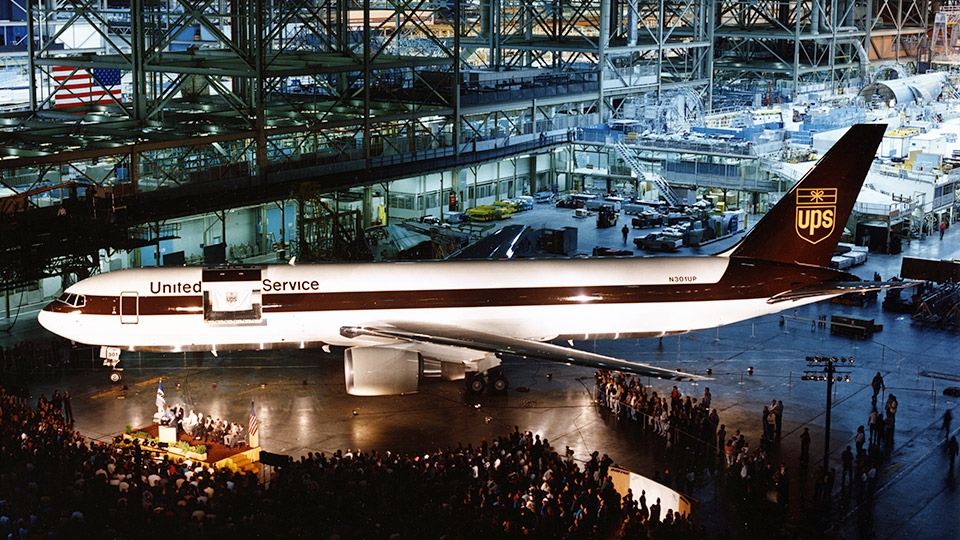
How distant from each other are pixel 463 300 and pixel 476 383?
12.0 ft

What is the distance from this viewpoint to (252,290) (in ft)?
141

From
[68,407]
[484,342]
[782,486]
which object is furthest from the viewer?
[484,342]

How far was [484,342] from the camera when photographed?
41188mm

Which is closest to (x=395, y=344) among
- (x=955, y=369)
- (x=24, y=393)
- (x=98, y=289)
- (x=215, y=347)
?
(x=215, y=347)

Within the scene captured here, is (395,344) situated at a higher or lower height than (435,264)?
lower

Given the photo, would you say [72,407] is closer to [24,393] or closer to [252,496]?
[24,393]

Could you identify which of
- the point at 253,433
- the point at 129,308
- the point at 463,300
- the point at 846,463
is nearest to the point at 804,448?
the point at 846,463

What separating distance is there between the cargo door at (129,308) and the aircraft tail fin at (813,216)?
84.8ft

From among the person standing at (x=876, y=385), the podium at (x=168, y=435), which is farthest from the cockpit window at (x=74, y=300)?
the person standing at (x=876, y=385)

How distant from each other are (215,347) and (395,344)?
7.69 m

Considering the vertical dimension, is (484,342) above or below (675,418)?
above

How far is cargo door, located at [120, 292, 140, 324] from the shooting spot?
42250 millimetres

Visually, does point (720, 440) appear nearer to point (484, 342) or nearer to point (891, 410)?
point (891, 410)

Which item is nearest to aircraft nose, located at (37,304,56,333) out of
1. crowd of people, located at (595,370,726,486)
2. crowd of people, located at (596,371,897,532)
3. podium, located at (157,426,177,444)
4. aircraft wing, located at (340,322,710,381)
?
podium, located at (157,426,177,444)
